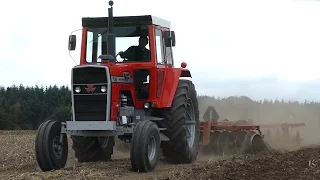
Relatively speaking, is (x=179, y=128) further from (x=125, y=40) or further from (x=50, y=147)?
(x=50, y=147)

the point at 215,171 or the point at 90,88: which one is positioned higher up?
the point at 90,88

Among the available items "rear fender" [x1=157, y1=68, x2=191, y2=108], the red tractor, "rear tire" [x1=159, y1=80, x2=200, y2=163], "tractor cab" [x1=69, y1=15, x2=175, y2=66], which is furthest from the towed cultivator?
"tractor cab" [x1=69, y1=15, x2=175, y2=66]

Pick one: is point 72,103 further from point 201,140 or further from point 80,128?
point 201,140

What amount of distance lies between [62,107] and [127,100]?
20.1 m

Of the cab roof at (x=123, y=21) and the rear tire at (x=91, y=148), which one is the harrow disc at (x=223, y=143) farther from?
the cab roof at (x=123, y=21)

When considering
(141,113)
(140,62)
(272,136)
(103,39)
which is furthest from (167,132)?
(272,136)

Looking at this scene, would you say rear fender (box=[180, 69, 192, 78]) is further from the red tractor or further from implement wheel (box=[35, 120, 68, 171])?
implement wheel (box=[35, 120, 68, 171])

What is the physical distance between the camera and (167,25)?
11.9 m

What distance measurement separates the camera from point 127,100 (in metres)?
10.6

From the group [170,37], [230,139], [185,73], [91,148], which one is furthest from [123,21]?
[230,139]

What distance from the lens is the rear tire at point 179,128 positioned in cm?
1096

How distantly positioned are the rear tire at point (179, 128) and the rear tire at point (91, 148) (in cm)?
136

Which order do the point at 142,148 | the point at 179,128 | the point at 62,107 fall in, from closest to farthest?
the point at 142,148, the point at 179,128, the point at 62,107

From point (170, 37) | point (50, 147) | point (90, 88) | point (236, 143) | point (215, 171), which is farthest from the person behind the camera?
point (236, 143)
